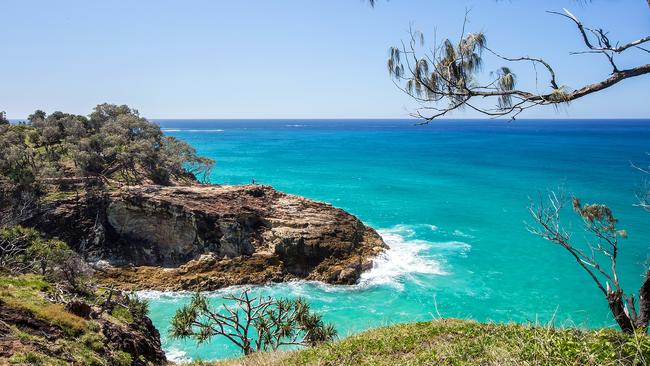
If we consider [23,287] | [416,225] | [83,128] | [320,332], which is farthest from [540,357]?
[83,128]

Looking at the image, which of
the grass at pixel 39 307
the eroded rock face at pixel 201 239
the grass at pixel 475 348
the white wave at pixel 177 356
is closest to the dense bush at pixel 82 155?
the eroded rock face at pixel 201 239

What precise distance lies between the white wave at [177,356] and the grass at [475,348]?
11.8 meters

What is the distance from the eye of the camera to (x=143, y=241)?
34219 mm

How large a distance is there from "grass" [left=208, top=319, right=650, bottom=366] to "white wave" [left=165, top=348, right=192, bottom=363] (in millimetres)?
11777

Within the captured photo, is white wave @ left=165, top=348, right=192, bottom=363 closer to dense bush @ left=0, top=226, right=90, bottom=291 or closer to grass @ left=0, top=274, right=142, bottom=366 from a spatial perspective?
dense bush @ left=0, top=226, right=90, bottom=291

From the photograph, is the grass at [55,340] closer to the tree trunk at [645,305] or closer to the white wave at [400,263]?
the tree trunk at [645,305]

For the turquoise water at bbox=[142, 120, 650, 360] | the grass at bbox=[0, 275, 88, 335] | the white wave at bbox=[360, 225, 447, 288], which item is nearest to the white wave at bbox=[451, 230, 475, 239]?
the turquoise water at bbox=[142, 120, 650, 360]

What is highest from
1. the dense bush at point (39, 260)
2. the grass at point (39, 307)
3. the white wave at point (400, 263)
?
the grass at point (39, 307)

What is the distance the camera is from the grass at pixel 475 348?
5.94 meters

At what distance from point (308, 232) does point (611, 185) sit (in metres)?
53.3

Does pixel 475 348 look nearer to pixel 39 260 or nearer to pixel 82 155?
pixel 39 260

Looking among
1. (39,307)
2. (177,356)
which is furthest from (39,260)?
(39,307)

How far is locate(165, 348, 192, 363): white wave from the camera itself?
2214cm

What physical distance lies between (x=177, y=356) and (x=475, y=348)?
19.8 metres
